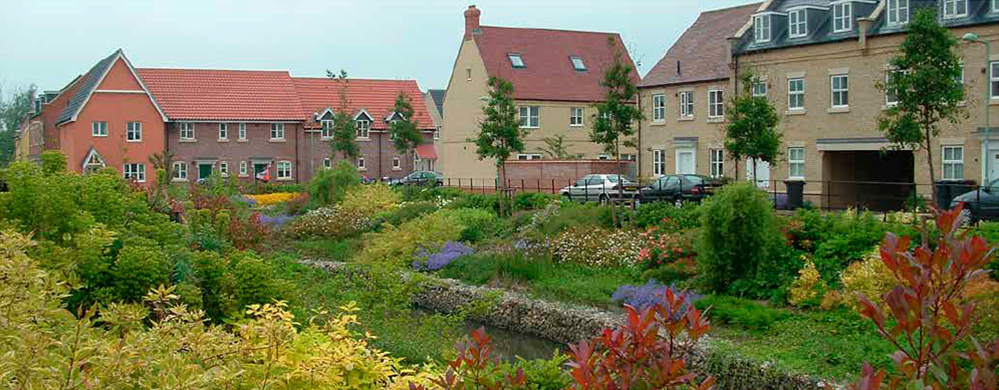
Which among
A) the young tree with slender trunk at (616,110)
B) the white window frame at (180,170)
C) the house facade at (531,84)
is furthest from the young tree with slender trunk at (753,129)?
the white window frame at (180,170)

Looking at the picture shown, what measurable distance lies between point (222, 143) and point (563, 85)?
22139 mm

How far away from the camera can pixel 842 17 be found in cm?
3659

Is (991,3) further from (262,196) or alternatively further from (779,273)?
(262,196)

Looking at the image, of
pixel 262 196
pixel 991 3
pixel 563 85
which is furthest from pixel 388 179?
Answer: pixel 991 3

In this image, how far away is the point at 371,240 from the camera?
91.2 feet

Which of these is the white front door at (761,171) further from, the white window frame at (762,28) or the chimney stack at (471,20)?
the chimney stack at (471,20)

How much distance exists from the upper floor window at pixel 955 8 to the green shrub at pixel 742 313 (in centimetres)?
2047

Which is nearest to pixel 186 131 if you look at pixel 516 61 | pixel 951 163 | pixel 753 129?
pixel 516 61

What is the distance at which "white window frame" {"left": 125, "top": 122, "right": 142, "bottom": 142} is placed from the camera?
199ft

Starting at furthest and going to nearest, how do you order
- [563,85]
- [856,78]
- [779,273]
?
[563,85] < [856,78] < [779,273]

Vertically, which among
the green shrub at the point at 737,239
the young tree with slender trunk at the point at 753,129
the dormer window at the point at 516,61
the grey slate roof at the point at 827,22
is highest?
the dormer window at the point at 516,61

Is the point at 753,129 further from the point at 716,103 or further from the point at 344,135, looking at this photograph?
the point at 344,135

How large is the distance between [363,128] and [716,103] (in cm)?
3251

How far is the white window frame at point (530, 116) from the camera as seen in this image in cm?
5747
